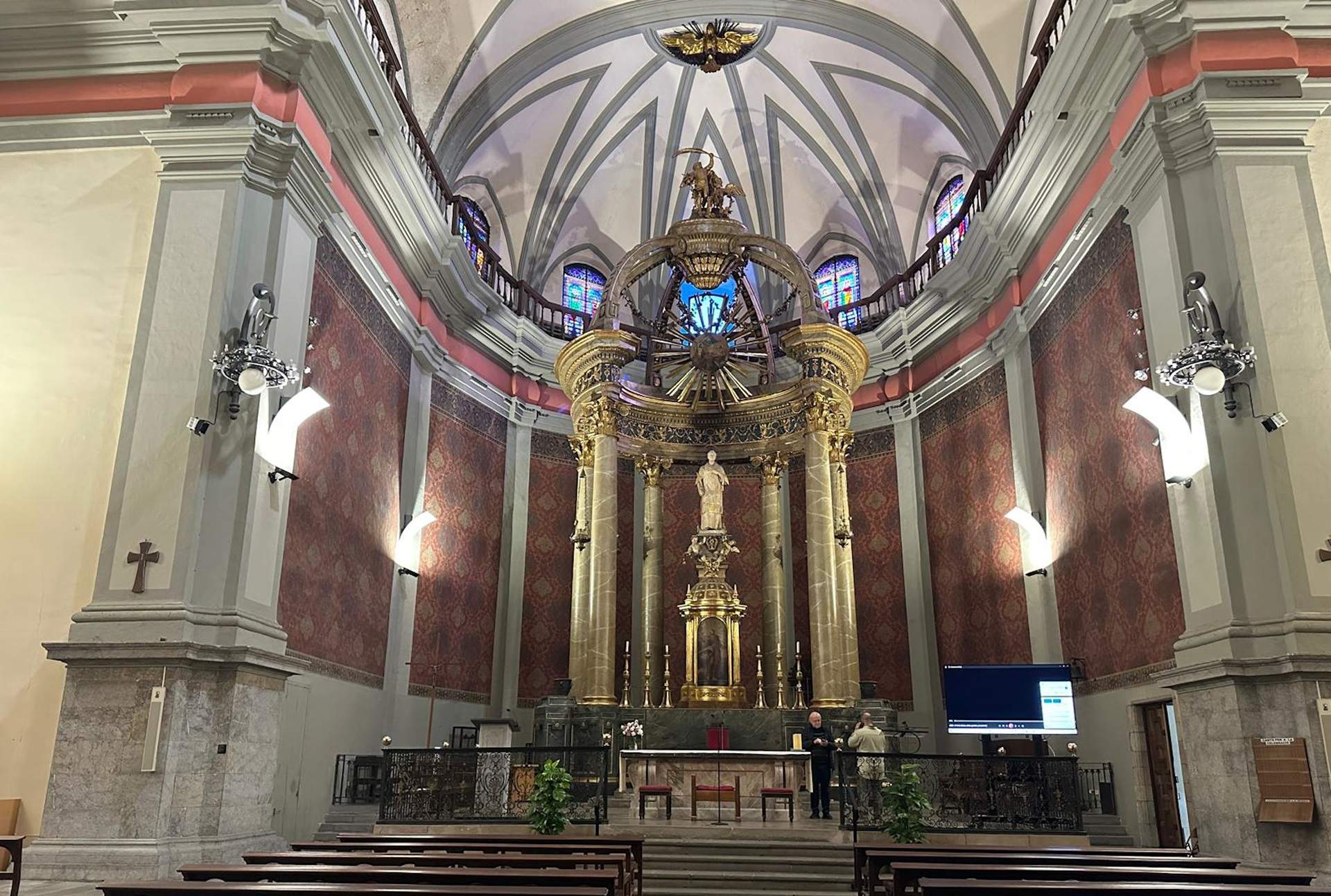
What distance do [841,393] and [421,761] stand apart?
891cm

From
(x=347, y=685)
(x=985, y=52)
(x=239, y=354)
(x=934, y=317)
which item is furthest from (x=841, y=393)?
(x=239, y=354)

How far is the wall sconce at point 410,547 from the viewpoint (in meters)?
13.4

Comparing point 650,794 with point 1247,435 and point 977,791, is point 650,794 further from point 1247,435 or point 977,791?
point 1247,435

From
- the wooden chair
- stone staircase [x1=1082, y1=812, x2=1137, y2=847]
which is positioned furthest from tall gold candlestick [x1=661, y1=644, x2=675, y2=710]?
stone staircase [x1=1082, y1=812, x2=1137, y2=847]

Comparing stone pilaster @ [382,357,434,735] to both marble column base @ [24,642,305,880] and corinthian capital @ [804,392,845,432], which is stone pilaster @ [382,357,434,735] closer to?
marble column base @ [24,642,305,880]

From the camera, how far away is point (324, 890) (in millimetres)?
3857

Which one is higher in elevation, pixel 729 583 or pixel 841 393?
pixel 841 393

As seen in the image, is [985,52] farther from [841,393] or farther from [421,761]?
[421,761]

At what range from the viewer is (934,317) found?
53.2 feet

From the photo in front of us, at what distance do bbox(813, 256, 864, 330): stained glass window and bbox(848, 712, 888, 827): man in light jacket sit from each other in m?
10.7

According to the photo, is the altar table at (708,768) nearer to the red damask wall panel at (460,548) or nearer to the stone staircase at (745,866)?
the stone staircase at (745,866)

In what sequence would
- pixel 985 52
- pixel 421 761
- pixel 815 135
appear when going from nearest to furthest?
pixel 421 761, pixel 985 52, pixel 815 135

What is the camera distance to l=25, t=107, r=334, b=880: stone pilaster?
309 inches

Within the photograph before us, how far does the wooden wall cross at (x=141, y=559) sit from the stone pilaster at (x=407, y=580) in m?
4.91
